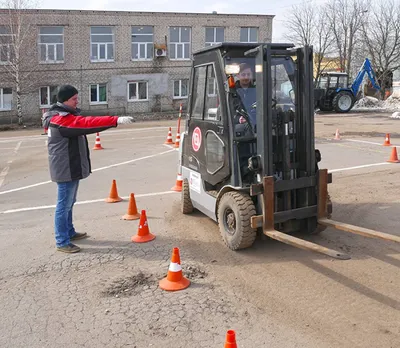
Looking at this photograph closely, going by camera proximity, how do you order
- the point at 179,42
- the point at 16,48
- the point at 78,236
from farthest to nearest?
the point at 179,42 < the point at 16,48 < the point at 78,236

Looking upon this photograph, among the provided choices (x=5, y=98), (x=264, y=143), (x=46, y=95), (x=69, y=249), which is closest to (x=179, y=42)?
(x=46, y=95)

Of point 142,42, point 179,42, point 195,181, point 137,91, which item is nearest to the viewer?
point 195,181

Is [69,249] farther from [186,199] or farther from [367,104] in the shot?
[367,104]

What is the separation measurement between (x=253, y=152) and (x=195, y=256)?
4.68ft

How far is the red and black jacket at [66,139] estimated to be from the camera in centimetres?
539

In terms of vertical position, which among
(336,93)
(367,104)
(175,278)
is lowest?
(175,278)

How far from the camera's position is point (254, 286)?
4566 millimetres

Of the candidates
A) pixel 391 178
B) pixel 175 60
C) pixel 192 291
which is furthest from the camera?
pixel 175 60

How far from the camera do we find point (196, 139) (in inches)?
248

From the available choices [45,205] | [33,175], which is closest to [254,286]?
[45,205]

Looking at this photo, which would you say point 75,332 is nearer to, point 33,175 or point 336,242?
point 336,242

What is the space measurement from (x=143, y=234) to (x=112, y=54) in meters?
28.6

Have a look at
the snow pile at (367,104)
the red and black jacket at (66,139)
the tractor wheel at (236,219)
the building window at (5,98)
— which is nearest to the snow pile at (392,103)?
the snow pile at (367,104)

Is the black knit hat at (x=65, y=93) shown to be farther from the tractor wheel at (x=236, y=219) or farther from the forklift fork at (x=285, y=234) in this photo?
the forklift fork at (x=285, y=234)
